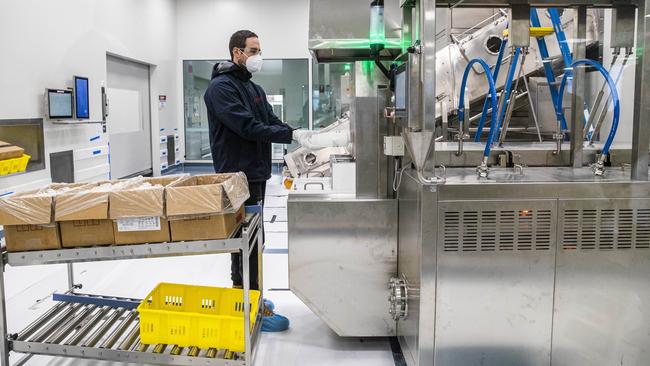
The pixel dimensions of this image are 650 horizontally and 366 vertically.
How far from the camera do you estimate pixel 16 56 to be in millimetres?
4539

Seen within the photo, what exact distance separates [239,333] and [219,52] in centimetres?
799

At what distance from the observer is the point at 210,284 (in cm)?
369

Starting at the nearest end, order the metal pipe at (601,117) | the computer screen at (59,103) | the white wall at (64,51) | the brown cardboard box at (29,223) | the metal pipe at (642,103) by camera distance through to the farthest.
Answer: the brown cardboard box at (29,223) < the metal pipe at (642,103) < the metal pipe at (601,117) < the white wall at (64,51) < the computer screen at (59,103)

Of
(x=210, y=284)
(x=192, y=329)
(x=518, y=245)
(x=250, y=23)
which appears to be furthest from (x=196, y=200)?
(x=250, y=23)

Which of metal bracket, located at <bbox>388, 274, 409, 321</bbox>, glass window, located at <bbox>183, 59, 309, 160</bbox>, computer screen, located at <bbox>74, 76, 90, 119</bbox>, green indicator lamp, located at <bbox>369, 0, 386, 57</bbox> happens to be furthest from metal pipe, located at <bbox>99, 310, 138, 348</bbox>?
glass window, located at <bbox>183, 59, 309, 160</bbox>

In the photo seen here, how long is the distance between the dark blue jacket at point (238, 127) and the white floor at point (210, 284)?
0.91 metres

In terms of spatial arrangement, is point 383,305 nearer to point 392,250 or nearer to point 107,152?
point 392,250

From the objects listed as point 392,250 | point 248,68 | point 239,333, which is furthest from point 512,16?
point 239,333

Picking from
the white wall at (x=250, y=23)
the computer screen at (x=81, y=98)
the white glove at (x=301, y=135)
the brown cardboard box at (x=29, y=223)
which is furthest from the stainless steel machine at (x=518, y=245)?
the white wall at (x=250, y=23)

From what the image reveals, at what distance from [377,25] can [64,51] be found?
4089 mm

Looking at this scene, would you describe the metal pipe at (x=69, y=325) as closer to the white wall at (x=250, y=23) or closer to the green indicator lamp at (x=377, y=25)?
the green indicator lamp at (x=377, y=25)

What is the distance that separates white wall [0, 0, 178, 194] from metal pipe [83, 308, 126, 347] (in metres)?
→ 2.12

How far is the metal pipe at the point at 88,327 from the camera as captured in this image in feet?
8.02

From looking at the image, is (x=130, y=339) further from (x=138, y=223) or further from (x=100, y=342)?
(x=138, y=223)
